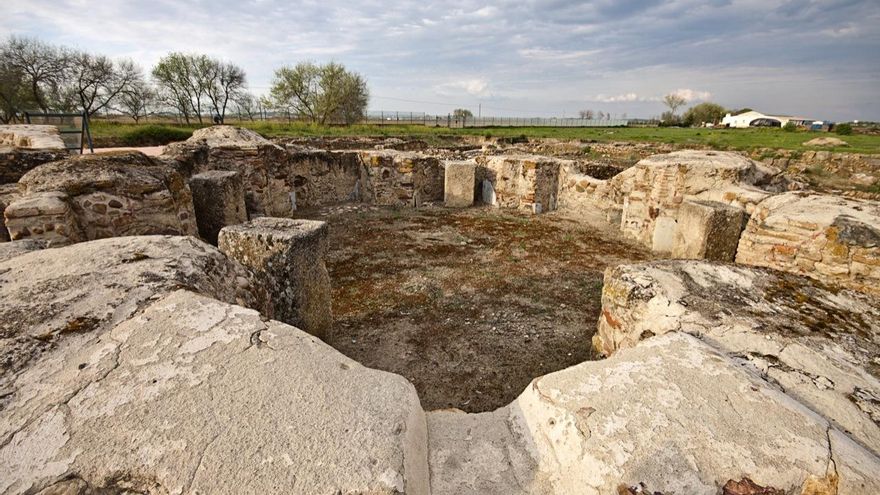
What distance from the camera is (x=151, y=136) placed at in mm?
16734

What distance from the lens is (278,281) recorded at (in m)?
2.93

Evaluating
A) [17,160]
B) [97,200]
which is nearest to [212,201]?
[97,200]

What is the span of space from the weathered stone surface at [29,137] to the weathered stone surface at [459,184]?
257 inches

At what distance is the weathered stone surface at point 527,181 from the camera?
828 centimetres

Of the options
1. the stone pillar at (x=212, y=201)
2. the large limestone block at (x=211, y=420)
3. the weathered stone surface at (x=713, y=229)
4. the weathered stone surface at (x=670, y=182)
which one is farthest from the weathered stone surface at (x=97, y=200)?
the weathered stone surface at (x=670, y=182)

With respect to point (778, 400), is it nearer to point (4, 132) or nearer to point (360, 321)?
point (360, 321)

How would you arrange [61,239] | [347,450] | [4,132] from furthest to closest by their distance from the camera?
[4,132] < [61,239] < [347,450]

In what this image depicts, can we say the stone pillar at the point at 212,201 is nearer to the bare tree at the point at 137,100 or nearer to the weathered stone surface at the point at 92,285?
the weathered stone surface at the point at 92,285

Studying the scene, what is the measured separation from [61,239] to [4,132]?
21.4ft

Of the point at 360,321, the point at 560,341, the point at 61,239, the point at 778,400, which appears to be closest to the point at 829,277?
the point at 560,341

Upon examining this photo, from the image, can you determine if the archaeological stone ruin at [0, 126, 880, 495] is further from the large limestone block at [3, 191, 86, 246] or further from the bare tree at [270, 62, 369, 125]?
the bare tree at [270, 62, 369, 125]

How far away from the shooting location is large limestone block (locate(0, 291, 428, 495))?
1093 mm

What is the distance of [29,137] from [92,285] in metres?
7.29

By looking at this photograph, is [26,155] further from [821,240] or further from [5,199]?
[821,240]
